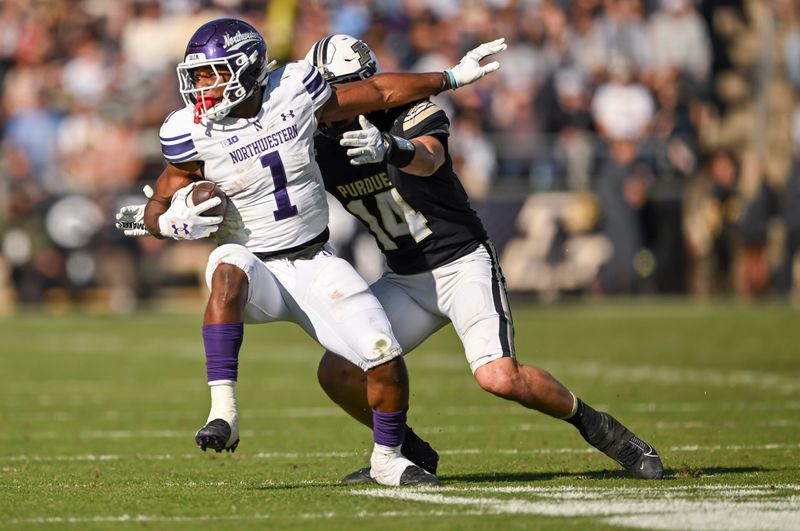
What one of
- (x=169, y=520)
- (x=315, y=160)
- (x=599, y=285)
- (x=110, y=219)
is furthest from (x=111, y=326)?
(x=169, y=520)

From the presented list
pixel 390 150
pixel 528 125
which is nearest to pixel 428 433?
pixel 390 150

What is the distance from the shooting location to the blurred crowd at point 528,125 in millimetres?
16797

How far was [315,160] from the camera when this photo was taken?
6.11m

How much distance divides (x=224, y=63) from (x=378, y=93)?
662mm

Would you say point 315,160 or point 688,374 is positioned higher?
point 315,160

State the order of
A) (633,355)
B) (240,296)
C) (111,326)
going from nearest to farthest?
(240,296), (633,355), (111,326)

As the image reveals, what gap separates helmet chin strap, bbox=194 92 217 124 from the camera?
229 inches

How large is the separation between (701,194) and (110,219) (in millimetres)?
6650

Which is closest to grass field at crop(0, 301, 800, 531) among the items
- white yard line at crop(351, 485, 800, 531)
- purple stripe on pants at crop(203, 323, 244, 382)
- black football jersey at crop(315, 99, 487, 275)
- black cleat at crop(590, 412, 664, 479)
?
white yard line at crop(351, 485, 800, 531)

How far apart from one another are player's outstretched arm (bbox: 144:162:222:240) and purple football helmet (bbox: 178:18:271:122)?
0.26 m

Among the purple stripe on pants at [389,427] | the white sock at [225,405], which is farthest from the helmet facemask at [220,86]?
the purple stripe on pants at [389,427]

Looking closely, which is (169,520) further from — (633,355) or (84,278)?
(84,278)

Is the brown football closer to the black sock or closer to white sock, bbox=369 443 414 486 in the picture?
white sock, bbox=369 443 414 486

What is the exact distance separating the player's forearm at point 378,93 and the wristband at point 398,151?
0.34 m
